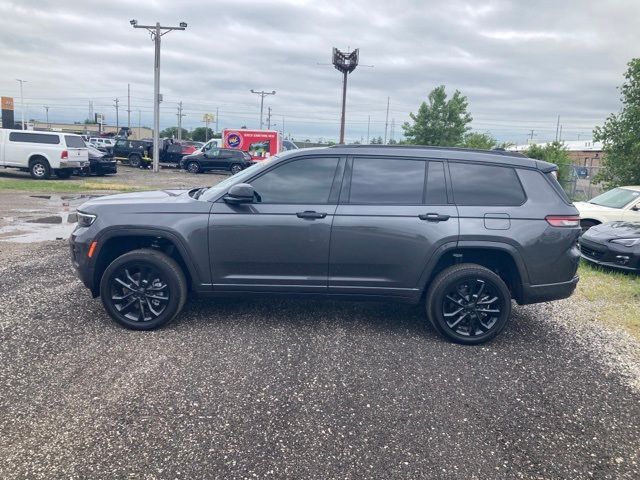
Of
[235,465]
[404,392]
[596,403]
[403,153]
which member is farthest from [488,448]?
[403,153]

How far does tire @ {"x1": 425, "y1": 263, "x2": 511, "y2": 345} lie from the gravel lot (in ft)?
0.54

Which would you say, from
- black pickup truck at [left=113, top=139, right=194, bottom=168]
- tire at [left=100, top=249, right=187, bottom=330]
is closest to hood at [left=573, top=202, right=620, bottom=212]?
tire at [left=100, top=249, right=187, bottom=330]

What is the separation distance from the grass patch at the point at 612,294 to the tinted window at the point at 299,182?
361 centimetres

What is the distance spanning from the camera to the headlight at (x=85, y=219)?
4.77 meters

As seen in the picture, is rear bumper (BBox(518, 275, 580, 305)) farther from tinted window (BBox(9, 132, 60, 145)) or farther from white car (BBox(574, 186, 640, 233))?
tinted window (BBox(9, 132, 60, 145))

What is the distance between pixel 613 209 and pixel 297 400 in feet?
33.0

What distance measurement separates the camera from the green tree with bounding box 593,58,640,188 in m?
15.7

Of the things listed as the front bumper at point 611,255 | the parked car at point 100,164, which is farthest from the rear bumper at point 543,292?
the parked car at point 100,164

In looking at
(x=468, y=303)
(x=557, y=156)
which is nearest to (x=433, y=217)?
(x=468, y=303)

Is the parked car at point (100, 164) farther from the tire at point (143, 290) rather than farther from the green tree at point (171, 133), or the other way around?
the green tree at point (171, 133)

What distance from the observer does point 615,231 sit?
8.63m

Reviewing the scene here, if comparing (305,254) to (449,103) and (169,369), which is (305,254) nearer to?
(169,369)

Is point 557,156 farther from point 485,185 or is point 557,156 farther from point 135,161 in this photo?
point 135,161

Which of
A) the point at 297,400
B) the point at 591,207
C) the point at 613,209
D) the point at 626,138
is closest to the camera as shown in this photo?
the point at 297,400
